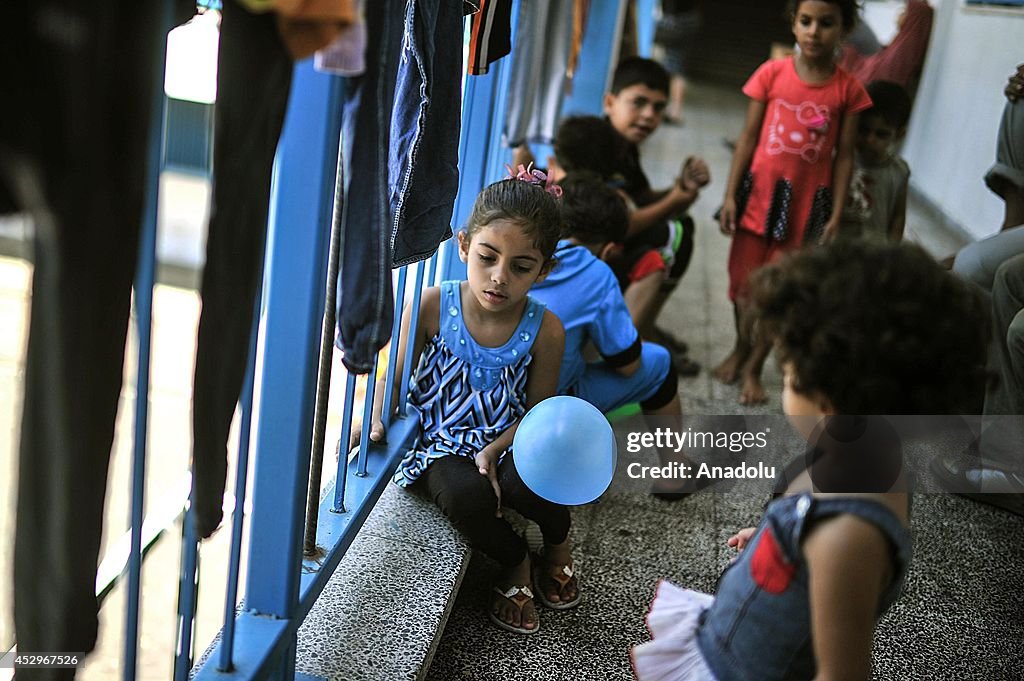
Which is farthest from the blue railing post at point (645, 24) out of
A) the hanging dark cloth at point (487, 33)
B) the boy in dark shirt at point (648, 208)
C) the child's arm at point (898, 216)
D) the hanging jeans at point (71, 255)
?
the hanging jeans at point (71, 255)

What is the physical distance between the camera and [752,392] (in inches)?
146

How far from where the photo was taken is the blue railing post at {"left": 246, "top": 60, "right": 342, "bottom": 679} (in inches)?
55.4

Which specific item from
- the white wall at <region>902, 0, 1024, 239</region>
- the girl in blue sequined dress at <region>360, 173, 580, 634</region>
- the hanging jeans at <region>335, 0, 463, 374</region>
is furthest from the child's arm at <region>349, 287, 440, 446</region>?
the white wall at <region>902, 0, 1024, 239</region>

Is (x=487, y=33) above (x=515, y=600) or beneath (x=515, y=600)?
above

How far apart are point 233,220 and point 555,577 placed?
1.50 metres

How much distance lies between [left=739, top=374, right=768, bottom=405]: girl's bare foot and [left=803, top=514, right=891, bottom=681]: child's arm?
2486 mm

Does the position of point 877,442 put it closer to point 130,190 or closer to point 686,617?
point 686,617

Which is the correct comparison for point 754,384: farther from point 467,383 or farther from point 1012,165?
point 467,383

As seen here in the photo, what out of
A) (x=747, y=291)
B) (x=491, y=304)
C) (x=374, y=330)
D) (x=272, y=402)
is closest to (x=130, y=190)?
(x=374, y=330)

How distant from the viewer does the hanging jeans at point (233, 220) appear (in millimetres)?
1091

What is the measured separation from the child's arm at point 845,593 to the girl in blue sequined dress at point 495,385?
1.08 meters

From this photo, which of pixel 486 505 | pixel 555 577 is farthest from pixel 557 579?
pixel 486 505

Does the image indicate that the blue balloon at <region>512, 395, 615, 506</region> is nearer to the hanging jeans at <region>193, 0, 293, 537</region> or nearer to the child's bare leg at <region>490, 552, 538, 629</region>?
the child's bare leg at <region>490, 552, 538, 629</region>

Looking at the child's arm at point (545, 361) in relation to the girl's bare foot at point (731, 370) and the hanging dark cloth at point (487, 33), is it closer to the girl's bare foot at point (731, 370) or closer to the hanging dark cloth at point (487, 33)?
the hanging dark cloth at point (487, 33)
